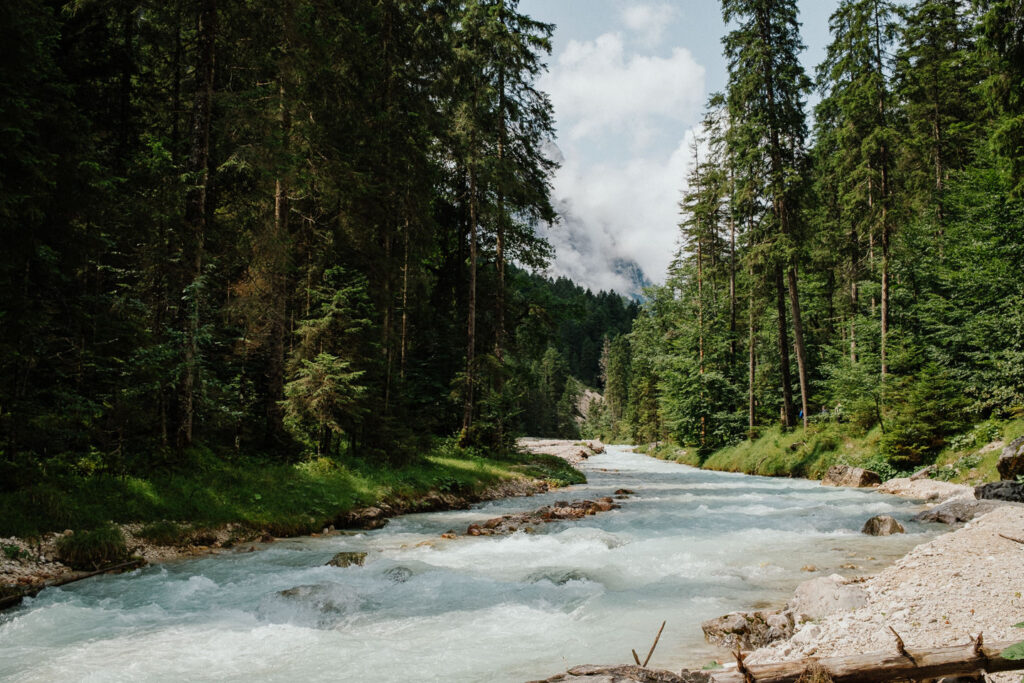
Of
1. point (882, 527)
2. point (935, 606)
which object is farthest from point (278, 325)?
point (882, 527)

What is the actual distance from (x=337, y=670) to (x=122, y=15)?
542 inches

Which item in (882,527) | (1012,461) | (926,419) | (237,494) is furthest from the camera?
(926,419)

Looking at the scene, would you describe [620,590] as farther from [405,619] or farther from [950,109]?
[950,109]

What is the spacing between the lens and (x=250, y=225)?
1402 cm

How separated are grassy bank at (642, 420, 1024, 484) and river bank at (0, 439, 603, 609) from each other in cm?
1048

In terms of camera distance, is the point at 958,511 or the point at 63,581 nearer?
the point at 63,581

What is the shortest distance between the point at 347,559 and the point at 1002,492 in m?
12.9

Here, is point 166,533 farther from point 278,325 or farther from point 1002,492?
point 1002,492

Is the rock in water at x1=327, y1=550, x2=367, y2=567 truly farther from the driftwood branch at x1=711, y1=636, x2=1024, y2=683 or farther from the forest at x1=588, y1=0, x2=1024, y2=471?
the forest at x1=588, y1=0, x2=1024, y2=471

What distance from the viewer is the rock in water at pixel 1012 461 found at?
12258mm

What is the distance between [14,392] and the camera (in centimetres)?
862

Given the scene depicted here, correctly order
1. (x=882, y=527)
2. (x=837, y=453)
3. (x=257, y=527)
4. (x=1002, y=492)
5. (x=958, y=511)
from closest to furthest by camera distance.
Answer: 1. (x=882, y=527)
2. (x=257, y=527)
3. (x=958, y=511)
4. (x=1002, y=492)
5. (x=837, y=453)

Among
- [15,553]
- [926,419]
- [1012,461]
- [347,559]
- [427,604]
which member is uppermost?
[926,419]

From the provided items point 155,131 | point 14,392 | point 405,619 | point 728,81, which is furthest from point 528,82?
point 405,619
